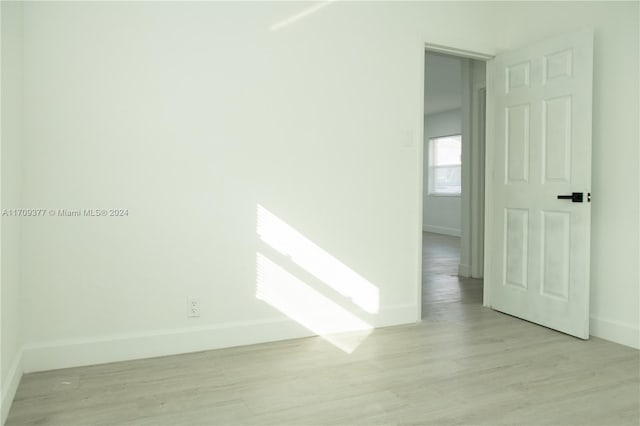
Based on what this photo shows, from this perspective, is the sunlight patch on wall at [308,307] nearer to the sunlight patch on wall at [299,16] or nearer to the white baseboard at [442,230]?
the sunlight patch on wall at [299,16]

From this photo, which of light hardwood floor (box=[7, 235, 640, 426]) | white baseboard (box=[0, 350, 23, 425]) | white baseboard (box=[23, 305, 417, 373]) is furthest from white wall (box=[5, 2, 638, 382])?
light hardwood floor (box=[7, 235, 640, 426])

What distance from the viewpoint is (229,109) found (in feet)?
9.70

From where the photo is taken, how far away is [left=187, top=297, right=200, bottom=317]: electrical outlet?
289 cm

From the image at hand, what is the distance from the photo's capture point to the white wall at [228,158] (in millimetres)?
2600

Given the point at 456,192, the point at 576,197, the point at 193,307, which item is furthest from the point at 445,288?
the point at 456,192

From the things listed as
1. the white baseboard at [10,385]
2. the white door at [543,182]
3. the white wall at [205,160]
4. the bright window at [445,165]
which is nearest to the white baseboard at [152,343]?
the white wall at [205,160]

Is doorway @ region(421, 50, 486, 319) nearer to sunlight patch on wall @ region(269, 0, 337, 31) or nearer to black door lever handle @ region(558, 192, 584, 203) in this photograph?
sunlight patch on wall @ region(269, 0, 337, 31)

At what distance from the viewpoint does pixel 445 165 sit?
10.5 metres

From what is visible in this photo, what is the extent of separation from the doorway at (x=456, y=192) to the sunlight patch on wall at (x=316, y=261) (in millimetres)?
653

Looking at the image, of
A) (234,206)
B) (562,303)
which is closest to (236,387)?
(234,206)

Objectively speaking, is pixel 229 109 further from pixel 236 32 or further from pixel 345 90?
pixel 345 90

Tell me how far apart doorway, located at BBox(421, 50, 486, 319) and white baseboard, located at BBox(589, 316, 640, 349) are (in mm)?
1015

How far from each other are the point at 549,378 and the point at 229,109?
2.36 metres

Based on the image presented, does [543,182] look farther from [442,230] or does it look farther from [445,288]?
[442,230]
